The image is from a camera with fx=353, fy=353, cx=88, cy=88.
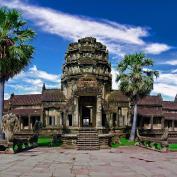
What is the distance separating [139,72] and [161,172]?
25438mm

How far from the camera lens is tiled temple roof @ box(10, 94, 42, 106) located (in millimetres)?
49356

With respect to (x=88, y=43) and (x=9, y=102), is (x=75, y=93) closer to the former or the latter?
(x=88, y=43)

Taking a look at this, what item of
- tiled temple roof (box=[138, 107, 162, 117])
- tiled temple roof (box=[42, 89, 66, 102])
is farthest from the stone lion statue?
tiled temple roof (box=[138, 107, 162, 117])

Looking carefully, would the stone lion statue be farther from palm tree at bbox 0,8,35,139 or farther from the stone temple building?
the stone temple building

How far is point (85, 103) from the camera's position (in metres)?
35.1

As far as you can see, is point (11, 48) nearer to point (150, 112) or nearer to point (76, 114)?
point (76, 114)

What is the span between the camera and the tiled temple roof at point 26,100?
4936cm

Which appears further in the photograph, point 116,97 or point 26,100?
point 26,100

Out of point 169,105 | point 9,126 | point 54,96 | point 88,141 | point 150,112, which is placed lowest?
point 88,141

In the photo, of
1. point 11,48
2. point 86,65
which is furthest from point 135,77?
point 11,48

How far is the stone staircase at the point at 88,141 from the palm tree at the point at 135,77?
10073 mm

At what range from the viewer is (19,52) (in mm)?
25156

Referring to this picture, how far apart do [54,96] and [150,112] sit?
14.0 metres

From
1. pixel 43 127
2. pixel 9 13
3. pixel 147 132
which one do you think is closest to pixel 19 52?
pixel 9 13
